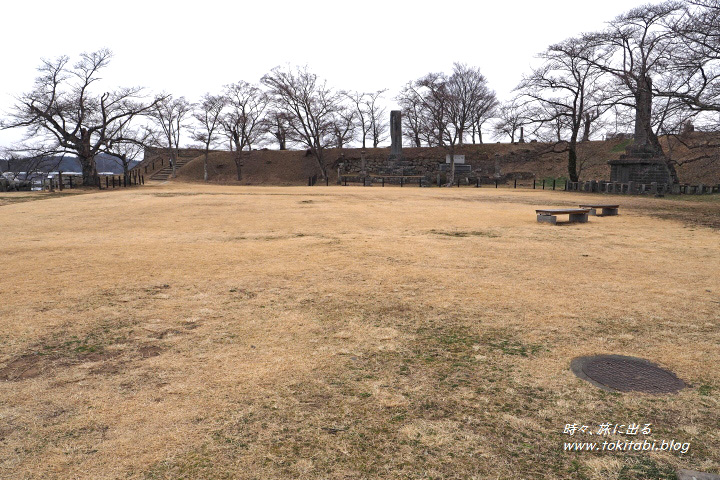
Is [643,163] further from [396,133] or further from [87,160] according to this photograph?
[87,160]

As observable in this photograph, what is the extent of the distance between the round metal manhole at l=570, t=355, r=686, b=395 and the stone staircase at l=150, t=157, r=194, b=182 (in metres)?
50.8

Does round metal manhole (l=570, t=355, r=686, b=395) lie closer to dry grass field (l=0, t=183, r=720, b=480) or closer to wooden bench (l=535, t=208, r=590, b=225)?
dry grass field (l=0, t=183, r=720, b=480)

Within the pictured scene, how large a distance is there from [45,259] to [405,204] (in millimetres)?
12998

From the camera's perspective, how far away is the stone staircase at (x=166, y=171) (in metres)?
50.6

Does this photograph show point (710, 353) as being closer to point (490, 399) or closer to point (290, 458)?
point (490, 399)

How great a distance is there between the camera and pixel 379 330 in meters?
4.57

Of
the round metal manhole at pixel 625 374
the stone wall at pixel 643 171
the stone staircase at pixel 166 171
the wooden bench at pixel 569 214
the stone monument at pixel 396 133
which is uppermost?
the stone monument at pixel 396 133

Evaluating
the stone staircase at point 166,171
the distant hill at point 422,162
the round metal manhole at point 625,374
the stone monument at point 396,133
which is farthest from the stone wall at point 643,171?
the stone staircase at point 166,171

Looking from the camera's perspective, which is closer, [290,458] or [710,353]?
[290,458]

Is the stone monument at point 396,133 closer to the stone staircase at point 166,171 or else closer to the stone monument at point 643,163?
the stone monument at point 643,163

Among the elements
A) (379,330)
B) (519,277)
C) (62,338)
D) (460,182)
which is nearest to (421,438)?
(379,330)

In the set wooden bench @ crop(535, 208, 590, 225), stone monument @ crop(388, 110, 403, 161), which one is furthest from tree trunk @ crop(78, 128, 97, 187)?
wooden bench @ crop(535, 208, 590, 225)

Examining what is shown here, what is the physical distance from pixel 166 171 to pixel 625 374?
190ft

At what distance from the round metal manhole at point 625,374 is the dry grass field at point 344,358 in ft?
0.33
